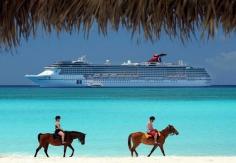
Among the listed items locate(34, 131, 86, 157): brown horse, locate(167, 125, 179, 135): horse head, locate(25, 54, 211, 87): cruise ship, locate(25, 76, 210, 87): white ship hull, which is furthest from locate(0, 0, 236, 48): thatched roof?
locate(25, 76, 210, 87): white ship hull

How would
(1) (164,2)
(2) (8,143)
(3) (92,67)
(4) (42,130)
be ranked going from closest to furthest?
(1) (164,2), (2) (8,143), (4) (42,130), (3) (92,67)

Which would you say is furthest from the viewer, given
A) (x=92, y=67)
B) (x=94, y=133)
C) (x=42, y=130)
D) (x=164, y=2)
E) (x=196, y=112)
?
(x=92, y=67)

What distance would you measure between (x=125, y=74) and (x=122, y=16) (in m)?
39.7

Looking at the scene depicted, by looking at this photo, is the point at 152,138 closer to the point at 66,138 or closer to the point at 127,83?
the point at 66,138

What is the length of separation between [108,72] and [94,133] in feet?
83.7

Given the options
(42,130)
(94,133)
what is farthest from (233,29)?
(42,130)

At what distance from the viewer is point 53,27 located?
2002mm

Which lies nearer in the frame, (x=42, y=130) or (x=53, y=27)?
(x=53, y=27)

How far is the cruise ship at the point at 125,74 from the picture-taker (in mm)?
41500

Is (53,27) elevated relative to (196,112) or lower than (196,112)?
elevated

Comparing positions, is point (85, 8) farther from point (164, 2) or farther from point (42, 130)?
point (42, 130)

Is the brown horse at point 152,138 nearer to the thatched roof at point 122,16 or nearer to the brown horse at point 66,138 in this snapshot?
the brown horse at point 66,138

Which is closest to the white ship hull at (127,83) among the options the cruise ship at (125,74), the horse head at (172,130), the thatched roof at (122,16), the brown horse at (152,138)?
the cruise ship at (125,74)

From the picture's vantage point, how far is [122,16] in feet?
6.32
